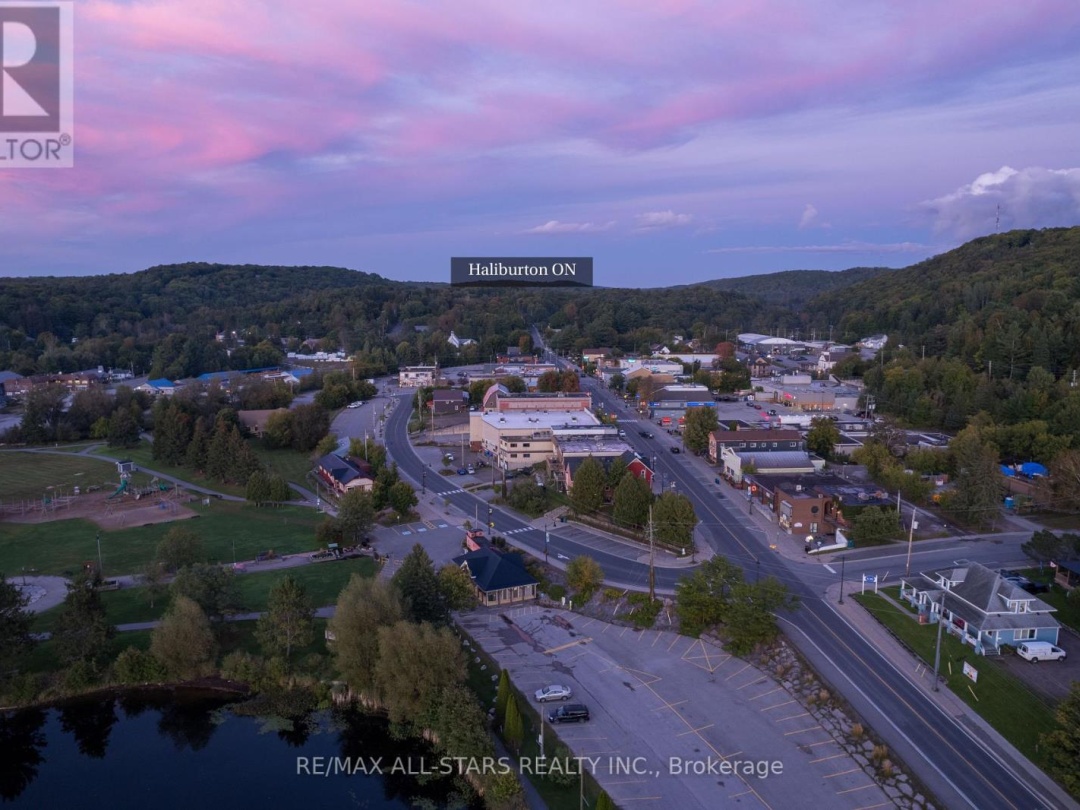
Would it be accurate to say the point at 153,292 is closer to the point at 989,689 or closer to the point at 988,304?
the point at 988,304

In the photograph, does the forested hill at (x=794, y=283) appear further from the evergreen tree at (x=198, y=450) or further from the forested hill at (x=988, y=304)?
the evergreen tree at (x=198, y=450)

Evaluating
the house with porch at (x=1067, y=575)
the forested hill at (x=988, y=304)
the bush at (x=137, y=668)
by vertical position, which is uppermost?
the forested hill at (x=988, y=304)

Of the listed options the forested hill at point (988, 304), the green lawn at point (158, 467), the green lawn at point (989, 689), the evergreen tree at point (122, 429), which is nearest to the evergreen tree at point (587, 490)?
the green lawn at point (989, 689)

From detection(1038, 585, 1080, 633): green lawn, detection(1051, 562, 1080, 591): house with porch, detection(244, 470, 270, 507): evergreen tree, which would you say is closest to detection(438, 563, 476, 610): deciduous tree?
detection(244, 470, 270, 507): evergreen tree

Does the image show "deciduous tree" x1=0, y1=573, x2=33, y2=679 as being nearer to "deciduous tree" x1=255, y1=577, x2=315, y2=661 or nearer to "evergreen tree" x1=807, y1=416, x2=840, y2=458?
"deciduous tree" x1=255, y1=577, x2=315, y2=661

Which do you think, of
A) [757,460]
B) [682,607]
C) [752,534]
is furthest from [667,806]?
[757,460]
